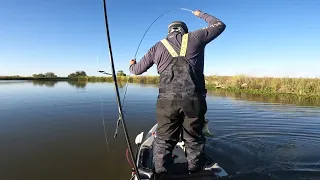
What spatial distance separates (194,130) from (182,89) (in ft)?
1.99

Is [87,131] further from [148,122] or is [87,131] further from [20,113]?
[20,113]

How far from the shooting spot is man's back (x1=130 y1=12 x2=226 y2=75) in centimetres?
365

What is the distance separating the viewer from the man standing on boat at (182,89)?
142 inches

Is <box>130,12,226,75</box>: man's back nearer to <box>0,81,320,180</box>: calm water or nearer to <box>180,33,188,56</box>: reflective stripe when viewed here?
<box>180,33,188,56</box>: reflective stripe

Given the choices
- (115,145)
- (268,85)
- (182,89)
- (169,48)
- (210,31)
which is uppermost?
(210,31)

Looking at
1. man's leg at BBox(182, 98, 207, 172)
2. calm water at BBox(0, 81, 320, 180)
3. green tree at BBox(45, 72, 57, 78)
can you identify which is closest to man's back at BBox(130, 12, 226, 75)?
man's leg at BBox(182, 98, 207, 172)

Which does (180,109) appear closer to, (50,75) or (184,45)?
(184,45)

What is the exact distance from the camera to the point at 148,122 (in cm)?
1138

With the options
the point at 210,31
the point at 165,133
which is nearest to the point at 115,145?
the point at 165,133

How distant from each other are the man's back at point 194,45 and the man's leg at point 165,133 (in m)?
0.57

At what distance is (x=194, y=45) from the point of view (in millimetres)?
3645

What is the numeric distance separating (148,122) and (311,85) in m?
20.1

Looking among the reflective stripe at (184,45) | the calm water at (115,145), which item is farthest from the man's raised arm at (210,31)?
the calm water at (115,145)

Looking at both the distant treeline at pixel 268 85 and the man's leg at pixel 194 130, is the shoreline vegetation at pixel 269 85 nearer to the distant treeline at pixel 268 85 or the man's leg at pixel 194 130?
the distant treeline at pixel 268 85
